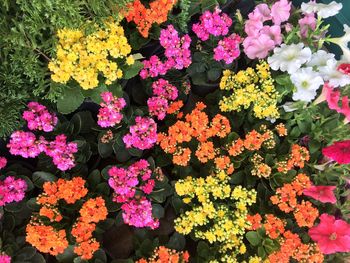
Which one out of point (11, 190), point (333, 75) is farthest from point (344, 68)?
point (11, 190)

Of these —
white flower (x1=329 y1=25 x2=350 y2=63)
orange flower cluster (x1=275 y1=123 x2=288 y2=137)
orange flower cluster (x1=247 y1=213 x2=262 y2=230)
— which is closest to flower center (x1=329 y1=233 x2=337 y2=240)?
orange flower cluster (x1=247 y1=213 x2=262 y2=230)

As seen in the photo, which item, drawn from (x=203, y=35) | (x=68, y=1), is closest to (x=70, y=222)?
(x=68, y=1)

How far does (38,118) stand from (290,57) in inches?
36.8

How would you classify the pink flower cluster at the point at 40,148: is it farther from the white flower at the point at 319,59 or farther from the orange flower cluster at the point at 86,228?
the white flower at the point at 319,59

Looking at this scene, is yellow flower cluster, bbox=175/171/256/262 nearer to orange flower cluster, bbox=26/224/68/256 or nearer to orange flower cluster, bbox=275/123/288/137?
orange flower cluster, bbox=275/123/288/137

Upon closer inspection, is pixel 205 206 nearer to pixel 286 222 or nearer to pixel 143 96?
pixel 286 222

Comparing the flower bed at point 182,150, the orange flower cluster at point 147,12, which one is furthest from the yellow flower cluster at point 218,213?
the orange flower cluster at point 147,12

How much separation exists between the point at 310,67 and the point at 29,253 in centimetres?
118

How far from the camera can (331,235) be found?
1.39 metres

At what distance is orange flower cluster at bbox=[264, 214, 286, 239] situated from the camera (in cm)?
142

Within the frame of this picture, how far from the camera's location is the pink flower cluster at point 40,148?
1349mm

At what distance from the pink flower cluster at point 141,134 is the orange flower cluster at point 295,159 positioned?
0.48 m

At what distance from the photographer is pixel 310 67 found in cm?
147

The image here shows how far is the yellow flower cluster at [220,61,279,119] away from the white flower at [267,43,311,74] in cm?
6
